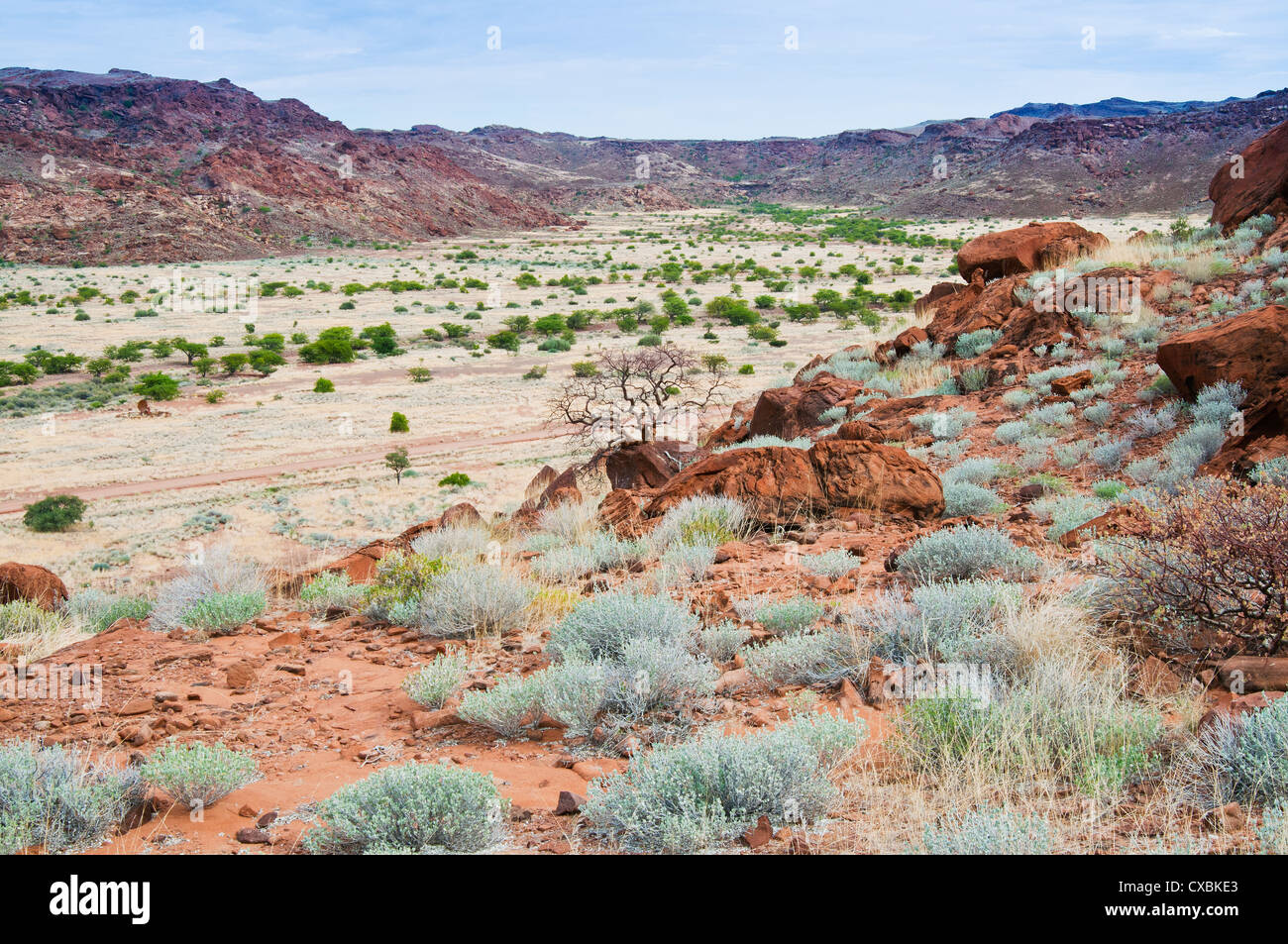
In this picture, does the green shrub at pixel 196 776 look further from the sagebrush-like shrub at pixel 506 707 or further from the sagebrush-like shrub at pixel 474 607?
the sagebrush-like shrub at pixel 474 607

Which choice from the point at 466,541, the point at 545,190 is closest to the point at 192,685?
the point at 466,541

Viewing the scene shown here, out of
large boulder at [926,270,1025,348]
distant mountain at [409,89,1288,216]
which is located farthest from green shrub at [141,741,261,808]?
distant mountain at [409,89,1288,216]

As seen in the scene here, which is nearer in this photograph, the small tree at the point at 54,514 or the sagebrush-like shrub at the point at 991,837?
the sagebrush-like shrub at the point at 991,837

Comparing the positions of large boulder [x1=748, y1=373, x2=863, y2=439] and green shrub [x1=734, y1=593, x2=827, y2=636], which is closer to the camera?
green shrub [x1=734, y1=593, x2=827, y2=636]

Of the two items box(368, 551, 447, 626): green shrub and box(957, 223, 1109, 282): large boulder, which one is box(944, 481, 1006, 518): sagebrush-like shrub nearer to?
box(368, 551, 447, 626): green shrub

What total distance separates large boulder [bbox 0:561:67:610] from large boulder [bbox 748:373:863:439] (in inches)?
338

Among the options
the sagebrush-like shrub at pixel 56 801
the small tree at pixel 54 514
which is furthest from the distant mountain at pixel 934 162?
the sagebrush-like shrub at pixel 56 801

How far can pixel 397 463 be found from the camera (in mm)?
17484

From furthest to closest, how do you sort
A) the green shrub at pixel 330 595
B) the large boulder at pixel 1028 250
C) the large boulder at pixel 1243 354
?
the large boulder at pixel 1028 250, the large boulder at pixel 1243 354, the green shrub at pixel 330 595

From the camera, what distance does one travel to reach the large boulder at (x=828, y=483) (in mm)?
7035

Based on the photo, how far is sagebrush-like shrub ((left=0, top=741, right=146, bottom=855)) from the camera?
289 cm

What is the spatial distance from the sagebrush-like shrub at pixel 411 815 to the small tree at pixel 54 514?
14178 millimetres

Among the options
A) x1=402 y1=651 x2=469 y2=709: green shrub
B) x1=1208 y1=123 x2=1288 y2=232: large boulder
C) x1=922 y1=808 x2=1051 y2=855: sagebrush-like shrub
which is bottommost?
x1=402 y1=651 x2=469 y2=709: green shrub

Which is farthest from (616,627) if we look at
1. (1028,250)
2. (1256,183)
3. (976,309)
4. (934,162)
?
(934,162)
